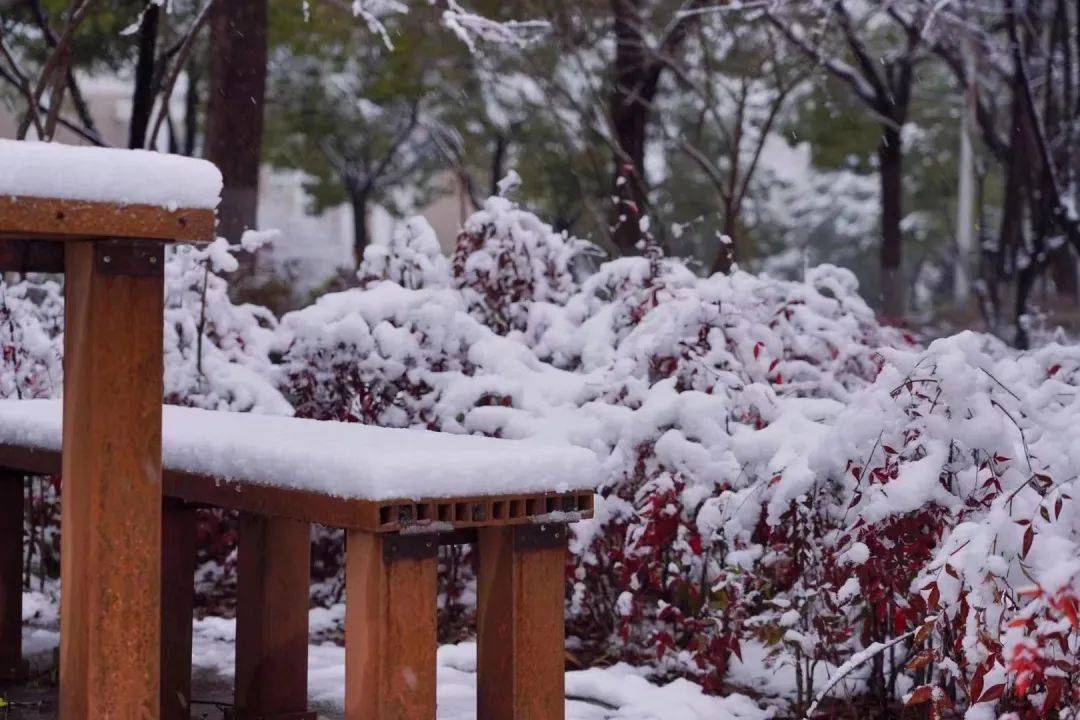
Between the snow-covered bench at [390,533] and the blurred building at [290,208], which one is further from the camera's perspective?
the blurred building at [290,208]

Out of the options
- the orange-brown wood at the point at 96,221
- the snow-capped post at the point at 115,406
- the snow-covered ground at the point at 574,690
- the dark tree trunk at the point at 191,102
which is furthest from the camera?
the dark tree trunk at the point at 191,102

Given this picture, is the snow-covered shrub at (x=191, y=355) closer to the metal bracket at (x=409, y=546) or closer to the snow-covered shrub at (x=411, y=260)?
the snow-covered shrub at (x=411, y=260)

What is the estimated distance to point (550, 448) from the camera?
3.21 meters

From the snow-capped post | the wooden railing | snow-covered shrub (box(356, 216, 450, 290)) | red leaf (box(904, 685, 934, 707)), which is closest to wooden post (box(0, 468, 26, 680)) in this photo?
the wooden railing

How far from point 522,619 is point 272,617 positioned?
868 mm

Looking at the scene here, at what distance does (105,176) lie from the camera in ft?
8.98

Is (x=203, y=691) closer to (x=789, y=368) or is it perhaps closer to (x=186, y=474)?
(x=186, y=474)

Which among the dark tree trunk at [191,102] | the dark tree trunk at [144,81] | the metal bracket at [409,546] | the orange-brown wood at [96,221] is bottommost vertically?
the metal bracket at [409,546]

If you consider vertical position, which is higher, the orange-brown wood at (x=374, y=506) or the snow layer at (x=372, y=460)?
the snow layer at (x=372, y=460)

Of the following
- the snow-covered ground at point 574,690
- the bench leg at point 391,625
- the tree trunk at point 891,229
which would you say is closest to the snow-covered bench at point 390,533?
the bench leg at point 391,625

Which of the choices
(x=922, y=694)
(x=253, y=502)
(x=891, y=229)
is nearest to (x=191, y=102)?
(x=891, y=229)

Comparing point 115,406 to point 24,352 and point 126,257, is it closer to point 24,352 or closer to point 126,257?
point 126,257

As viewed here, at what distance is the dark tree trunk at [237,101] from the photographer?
9.68 metres

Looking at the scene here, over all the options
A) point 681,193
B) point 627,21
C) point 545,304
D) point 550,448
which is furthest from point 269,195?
point 550,448
